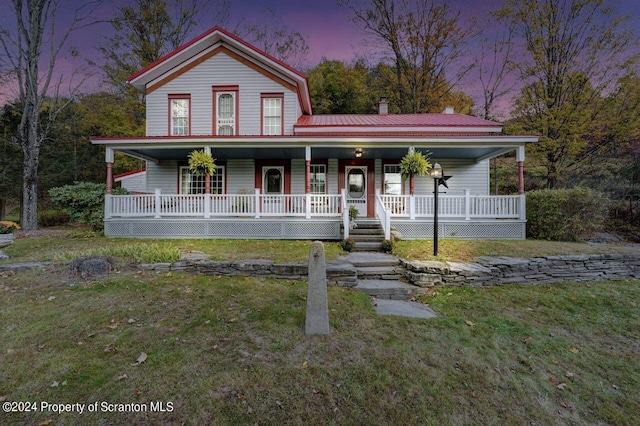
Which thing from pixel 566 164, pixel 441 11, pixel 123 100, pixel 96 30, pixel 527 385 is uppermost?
pixel 441 11

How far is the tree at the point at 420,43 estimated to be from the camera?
19500 millimetres

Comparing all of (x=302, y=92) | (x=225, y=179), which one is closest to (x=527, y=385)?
(x=225, y=179)

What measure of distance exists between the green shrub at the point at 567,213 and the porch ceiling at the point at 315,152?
221 centimetres

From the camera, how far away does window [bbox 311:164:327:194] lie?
483 inches

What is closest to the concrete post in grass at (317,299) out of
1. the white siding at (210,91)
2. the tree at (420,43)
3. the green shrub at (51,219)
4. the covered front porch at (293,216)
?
the covered front porch at (293,216)

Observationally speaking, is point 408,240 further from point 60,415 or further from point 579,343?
point 60,415

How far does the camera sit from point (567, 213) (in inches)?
356

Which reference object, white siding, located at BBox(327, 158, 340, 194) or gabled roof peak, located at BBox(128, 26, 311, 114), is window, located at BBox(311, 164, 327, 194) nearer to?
white siding, located at BBox(327, 158, 340, 194)

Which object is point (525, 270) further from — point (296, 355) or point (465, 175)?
point (465, 175)

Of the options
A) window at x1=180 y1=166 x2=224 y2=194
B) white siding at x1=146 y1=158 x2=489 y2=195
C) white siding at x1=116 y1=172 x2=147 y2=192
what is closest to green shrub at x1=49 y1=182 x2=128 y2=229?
white siding at x1=146 y1=158 x2=489 y2=195

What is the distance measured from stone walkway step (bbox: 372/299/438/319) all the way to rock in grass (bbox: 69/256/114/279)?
213 inches

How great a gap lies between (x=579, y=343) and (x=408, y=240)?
5418mm

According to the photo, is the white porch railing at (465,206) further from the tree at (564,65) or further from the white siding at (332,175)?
the tree at (564,65)

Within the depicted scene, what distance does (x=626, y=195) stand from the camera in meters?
13.8
